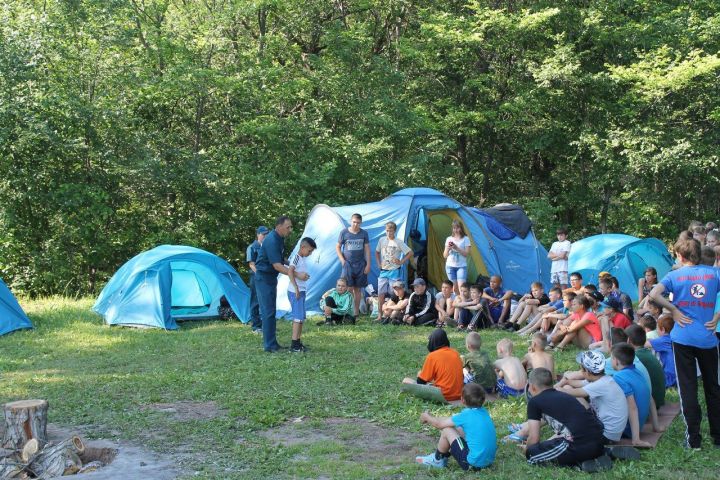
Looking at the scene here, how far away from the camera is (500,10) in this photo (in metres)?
19.5

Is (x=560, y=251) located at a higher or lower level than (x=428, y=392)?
higher

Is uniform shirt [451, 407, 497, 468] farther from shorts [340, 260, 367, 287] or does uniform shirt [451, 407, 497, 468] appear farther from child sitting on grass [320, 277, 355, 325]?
shorts [340, 260, 367, 287]

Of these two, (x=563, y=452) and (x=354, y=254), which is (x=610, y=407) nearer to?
(x=563, y=452)

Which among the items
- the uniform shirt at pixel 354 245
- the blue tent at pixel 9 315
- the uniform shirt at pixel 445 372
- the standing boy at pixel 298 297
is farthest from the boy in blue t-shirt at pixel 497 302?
the blue tent at pixel 9 315

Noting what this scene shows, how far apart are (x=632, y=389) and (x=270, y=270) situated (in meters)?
4.64

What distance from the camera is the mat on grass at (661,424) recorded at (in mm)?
5484

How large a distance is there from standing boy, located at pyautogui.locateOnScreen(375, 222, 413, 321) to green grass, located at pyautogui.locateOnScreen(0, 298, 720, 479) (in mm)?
715

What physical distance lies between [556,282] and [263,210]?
7601 mm

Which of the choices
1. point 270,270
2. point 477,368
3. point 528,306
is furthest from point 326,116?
point 477,368

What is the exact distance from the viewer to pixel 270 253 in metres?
8.74

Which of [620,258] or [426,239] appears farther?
[620,258]

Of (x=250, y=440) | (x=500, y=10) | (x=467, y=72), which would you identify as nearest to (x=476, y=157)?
(x=467, y=72)

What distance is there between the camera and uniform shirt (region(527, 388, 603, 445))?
489 centimetres

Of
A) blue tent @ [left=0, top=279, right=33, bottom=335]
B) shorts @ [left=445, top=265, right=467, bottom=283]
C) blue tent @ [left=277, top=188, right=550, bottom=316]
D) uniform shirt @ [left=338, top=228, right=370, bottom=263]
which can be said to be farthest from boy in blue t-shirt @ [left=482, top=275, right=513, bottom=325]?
blue tent @ [left=0, top=279, right=33, bottom=335]
